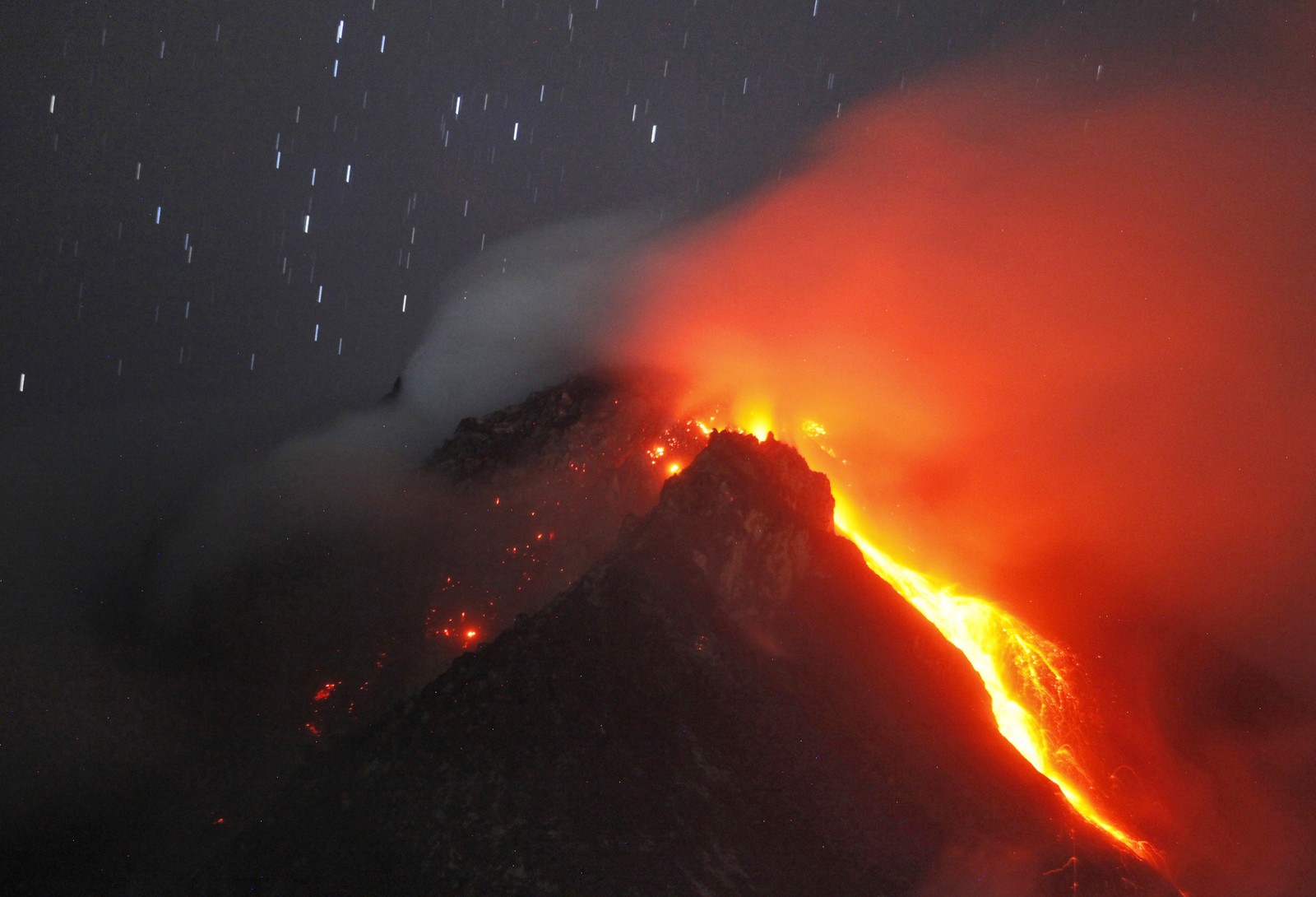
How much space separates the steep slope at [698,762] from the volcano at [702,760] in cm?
11

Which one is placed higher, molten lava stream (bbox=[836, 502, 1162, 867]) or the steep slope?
the steep slope

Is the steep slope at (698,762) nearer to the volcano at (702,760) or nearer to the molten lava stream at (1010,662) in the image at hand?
the volcano at (702,760)

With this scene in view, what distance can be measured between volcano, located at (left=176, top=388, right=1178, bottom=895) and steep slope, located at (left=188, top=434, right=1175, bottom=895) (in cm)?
11

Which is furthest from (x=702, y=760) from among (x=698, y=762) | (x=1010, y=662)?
(x=1010, y=662)

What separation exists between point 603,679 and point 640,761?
535 cm

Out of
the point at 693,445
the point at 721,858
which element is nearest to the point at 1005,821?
the point at 721,858

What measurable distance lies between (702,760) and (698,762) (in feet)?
0.88

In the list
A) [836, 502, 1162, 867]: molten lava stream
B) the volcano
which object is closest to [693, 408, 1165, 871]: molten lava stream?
[836, 502, 1162, 867]: molten lava stream

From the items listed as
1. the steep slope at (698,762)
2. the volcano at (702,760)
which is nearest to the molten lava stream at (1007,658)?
the volcano at (702,760)

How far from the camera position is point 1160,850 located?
58.2 meters

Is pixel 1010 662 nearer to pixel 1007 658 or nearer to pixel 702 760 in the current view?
pixel 1007 658

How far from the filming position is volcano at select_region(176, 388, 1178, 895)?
1453 inches

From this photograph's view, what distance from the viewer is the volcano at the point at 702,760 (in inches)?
1453

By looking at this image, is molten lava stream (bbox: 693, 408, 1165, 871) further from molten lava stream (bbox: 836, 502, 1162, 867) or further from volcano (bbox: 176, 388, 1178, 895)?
volcano (bbox: 176, 388, 1178, 895)
